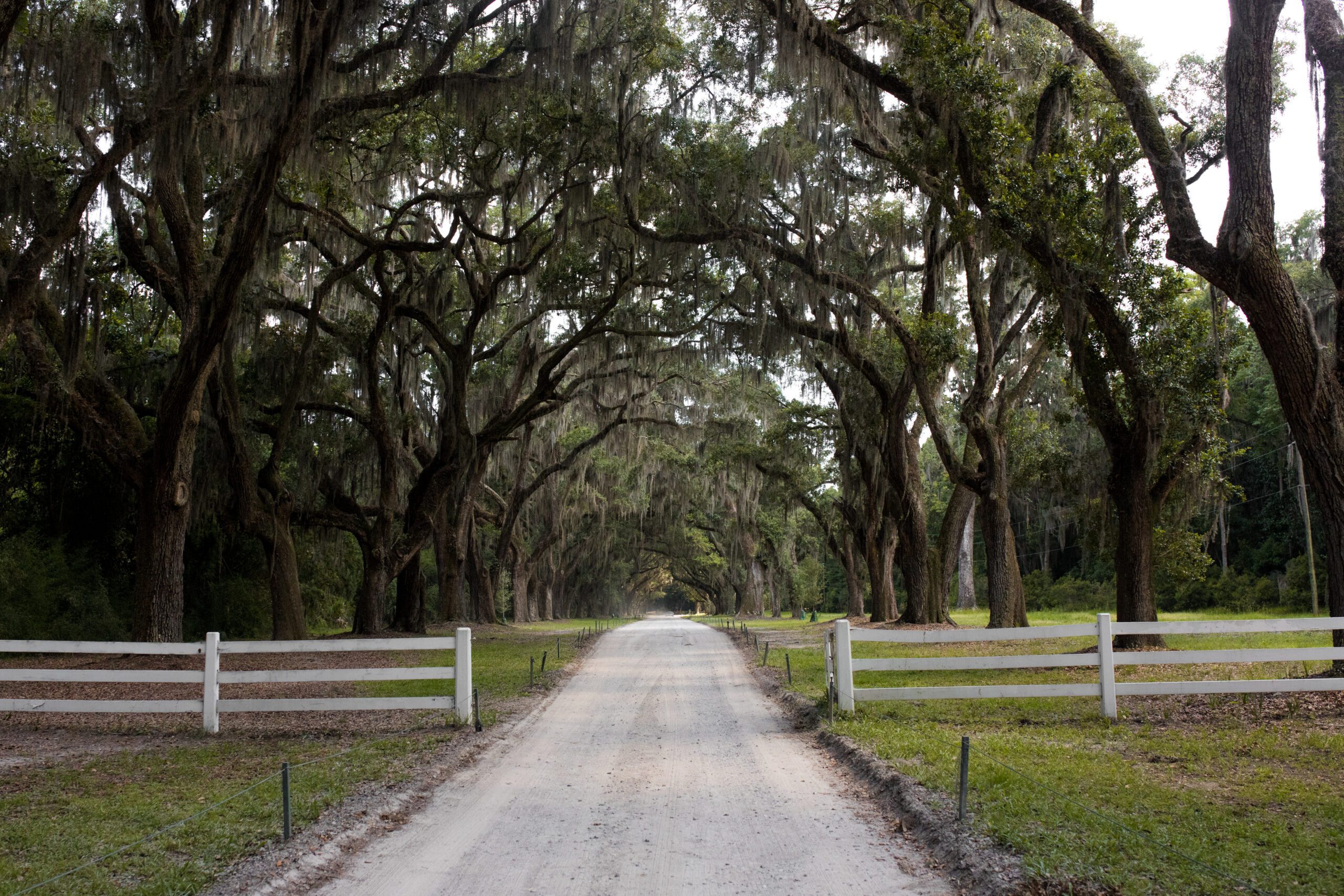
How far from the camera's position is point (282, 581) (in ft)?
56.2

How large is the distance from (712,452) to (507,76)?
1736cm

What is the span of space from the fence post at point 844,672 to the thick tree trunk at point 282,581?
11130 millimetres

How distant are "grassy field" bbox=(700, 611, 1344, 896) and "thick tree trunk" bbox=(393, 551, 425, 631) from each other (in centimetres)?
1477

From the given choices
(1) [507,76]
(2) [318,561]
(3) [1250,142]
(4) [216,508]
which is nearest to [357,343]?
(4) [216,508]

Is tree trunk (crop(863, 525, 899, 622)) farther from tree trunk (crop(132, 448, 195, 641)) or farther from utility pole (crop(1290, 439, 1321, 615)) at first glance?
tree trunk (crop(132, 448, 195, 641))

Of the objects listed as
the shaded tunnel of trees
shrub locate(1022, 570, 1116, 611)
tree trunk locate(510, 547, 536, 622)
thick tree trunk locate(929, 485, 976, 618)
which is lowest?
shrub locate(1022, 570, 1116, 611)

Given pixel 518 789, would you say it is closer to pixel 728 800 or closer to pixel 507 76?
pixel 728 800

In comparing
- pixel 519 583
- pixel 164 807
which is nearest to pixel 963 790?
pixel 164 807

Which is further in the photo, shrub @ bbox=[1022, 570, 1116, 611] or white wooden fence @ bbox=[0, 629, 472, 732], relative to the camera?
shrub @ bbox=[1022, 570, 1116, 611]

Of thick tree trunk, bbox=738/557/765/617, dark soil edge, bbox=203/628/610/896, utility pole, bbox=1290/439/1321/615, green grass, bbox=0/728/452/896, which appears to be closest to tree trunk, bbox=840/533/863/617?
thick tree trunk, bbox=738/557/765/617

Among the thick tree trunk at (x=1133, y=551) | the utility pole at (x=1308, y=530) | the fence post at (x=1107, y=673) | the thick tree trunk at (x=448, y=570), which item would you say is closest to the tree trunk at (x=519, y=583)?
the thick tree trunk at (x=448, y=570)

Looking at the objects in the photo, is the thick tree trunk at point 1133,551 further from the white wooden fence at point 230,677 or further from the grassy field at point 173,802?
the grassy field at point 173,802

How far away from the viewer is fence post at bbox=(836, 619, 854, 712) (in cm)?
910

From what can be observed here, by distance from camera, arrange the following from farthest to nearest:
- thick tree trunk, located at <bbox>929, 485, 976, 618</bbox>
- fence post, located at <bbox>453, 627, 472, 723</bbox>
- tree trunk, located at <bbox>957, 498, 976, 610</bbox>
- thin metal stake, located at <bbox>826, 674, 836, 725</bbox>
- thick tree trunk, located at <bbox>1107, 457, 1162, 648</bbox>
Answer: tree trunk, located at <bbox>957, 498, 976, 610</bbox>, thick tree trunk, located at <bbox>929, 485, 976, 618</bbox>, thick tree trunk, located at <bbox>1107, 457, 1162, 648</bbox>, thin metal stake, located at <bbox>826, 674, 836, 725</bbox>, fence post, located at <bbox>453, 627, 472, 723</bbox>
